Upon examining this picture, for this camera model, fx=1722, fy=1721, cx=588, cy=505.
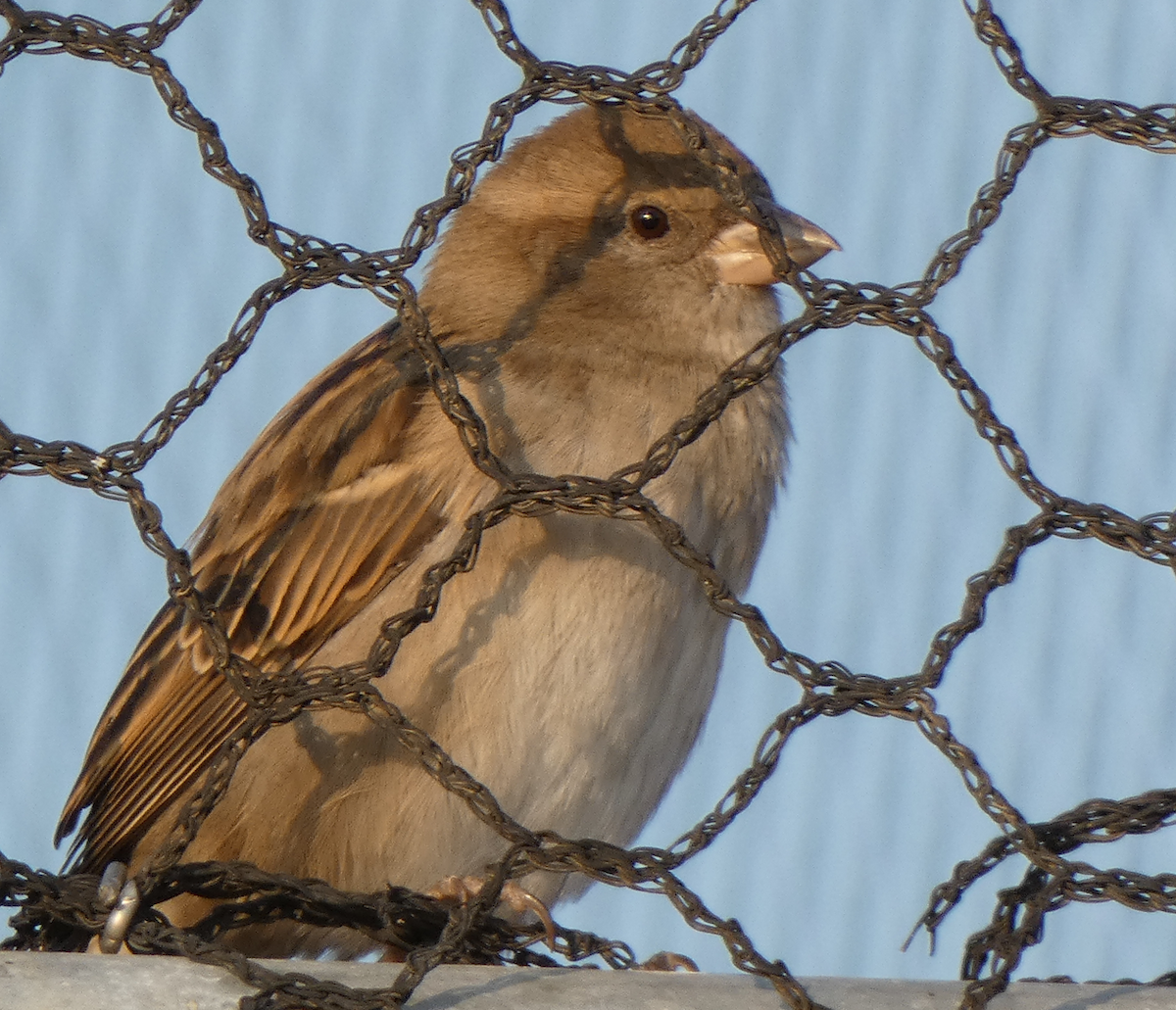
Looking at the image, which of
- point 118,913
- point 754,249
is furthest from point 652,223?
point 118,913

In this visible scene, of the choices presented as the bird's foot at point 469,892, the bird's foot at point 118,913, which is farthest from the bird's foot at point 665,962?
the bird's foot at point 118,913

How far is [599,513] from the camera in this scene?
204cm

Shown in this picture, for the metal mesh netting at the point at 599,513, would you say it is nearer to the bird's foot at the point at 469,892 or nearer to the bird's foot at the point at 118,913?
the bird's foot at the point at 118,913

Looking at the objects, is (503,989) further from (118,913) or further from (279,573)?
(279,573)

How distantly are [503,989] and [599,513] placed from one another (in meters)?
0.56

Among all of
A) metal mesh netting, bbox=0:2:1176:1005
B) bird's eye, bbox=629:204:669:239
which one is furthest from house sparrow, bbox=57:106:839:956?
metal mesh netting, bbox=0:2:1176:1005

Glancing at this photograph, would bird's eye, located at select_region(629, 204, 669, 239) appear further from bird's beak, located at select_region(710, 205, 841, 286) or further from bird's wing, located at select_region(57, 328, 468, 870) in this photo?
bird's wing, located at select_region(57, 328, 468, 870)

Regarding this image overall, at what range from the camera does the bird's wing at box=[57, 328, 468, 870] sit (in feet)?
9.48

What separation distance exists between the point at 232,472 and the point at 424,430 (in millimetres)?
685

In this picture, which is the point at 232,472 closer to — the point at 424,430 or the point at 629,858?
the point at 424,430

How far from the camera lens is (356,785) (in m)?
2.70

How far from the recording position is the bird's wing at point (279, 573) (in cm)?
289

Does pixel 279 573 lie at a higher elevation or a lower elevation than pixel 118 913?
higher

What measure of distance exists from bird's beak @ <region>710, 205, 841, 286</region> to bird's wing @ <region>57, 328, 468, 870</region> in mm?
649
